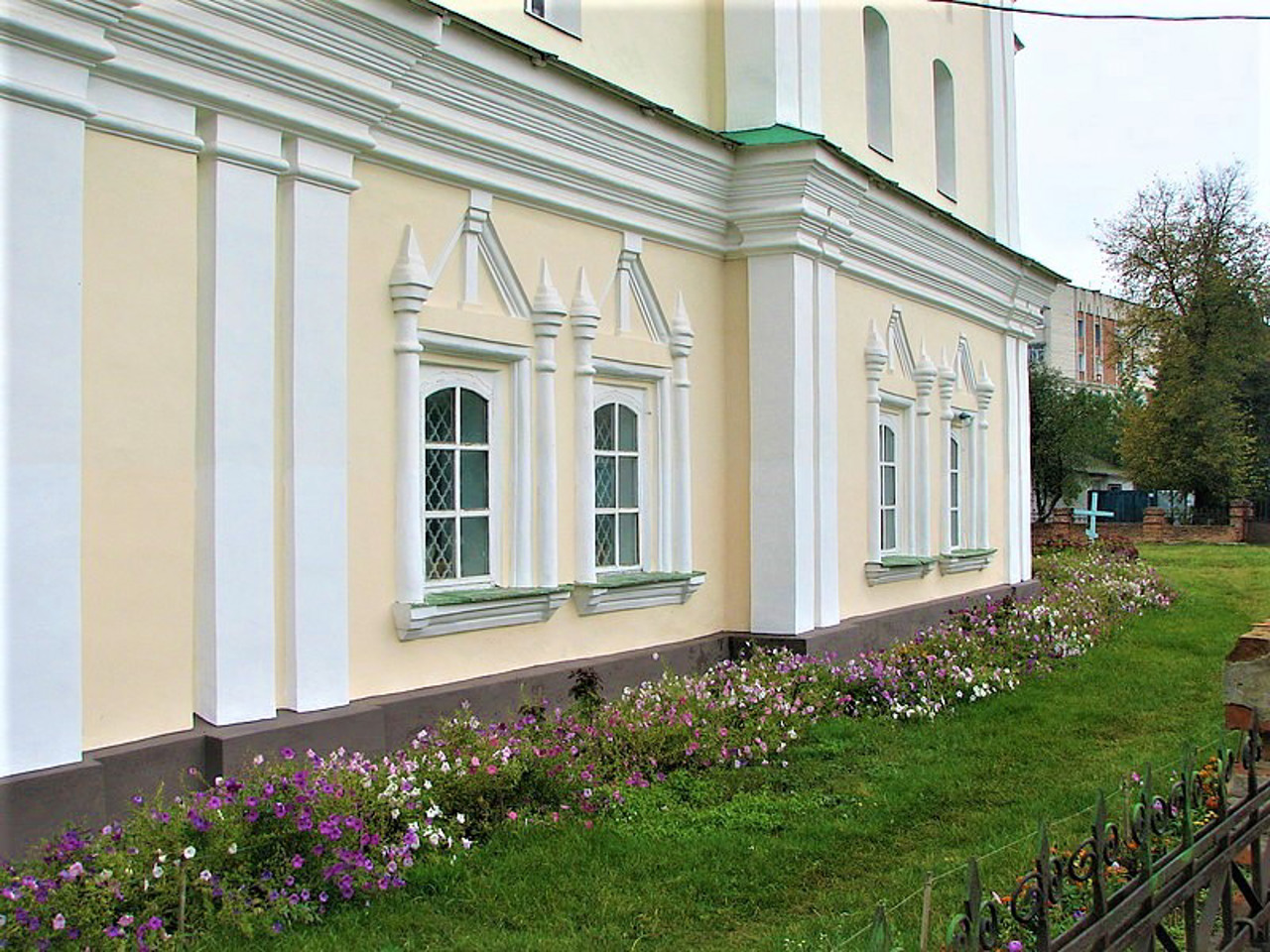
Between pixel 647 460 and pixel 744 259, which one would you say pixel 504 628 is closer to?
pixel 647 460

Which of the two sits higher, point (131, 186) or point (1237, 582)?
point (131, 186)

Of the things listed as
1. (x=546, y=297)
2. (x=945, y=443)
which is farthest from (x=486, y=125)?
(x=945, y=443)

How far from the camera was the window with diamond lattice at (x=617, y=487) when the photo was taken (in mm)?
7934

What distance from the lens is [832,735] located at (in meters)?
7.39

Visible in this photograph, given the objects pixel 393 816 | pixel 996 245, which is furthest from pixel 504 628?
pixel 996 245

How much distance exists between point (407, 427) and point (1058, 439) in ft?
93.8

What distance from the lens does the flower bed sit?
13.3 ft

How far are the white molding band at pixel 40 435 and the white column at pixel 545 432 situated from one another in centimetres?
293

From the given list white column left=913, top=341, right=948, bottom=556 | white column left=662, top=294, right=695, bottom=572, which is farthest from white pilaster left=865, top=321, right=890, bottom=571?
white column left=662, top=294, right=695, bottom=572

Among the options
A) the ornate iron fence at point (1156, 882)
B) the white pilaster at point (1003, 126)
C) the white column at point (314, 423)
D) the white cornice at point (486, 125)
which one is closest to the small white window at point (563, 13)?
the white cornice at point (486, 125)

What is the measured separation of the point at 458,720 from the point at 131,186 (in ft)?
9.09

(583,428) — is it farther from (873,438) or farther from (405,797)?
(873,438)

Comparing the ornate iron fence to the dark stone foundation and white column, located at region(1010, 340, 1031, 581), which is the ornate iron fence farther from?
white column, located at region(1010, 340, 1031, 581)

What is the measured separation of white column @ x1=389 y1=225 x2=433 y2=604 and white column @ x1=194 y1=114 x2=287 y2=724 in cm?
84
